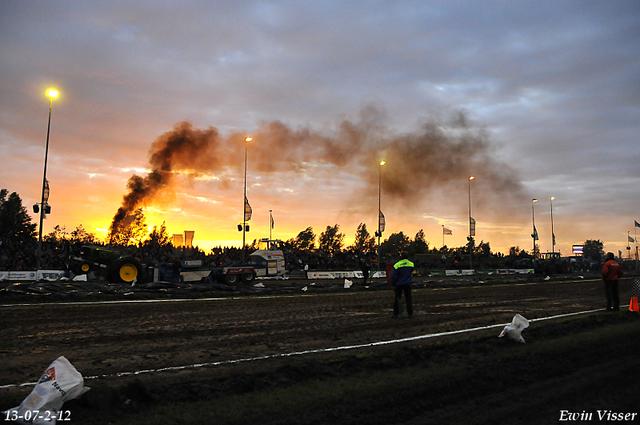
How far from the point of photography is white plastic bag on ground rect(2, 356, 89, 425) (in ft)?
12.2

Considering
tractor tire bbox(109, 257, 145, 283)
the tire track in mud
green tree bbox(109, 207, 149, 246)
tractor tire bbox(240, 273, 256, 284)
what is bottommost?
the tire track in mud

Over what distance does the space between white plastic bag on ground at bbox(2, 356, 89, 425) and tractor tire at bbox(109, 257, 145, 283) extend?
56.4 ft

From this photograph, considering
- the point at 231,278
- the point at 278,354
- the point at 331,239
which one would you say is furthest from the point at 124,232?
the point at 331,239

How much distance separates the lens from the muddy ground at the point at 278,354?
14.3 feet

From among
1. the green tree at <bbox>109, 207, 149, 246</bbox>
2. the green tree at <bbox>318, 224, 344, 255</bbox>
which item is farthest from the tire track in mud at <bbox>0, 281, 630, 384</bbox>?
the green tree at <bbox>318, 224, 344, 255</bbox>

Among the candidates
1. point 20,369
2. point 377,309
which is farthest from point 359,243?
point 20,369

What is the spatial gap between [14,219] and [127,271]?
6608cm

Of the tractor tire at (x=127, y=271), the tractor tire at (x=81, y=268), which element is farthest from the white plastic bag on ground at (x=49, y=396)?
the tractor tire at (x=81, y=268)

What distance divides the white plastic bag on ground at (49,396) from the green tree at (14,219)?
2978 inches

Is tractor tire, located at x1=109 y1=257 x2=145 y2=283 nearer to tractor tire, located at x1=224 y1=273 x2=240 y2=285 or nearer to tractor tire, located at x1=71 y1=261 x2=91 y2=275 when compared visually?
tractor tire, located at x1=71 y1=261 x2=91 y2=275

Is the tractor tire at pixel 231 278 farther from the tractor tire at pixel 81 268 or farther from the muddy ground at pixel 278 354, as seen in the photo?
the muddy ground at pixel 278 354

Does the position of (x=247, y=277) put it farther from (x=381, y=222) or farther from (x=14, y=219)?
(x=14, y=219)

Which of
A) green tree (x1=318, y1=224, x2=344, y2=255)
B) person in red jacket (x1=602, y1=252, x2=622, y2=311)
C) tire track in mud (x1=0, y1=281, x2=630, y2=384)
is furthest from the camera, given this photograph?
green tree (x1=318, y1=224, x2=344, y2=255)

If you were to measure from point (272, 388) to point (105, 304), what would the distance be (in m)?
10.5
